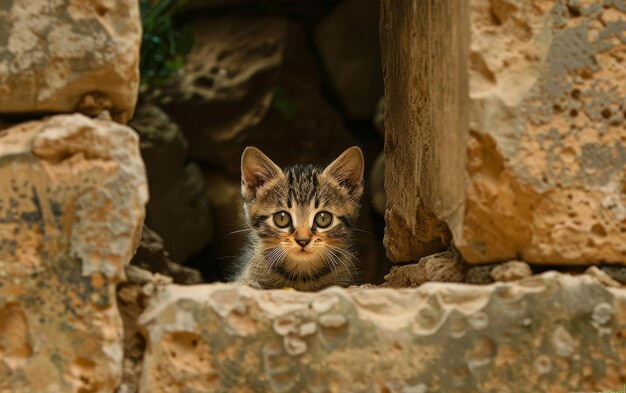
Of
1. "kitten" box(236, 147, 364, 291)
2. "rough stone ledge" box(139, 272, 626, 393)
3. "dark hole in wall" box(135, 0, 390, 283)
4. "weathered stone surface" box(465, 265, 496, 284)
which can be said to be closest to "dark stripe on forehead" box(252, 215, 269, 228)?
"kitten" box(236, 147, 364, 291)

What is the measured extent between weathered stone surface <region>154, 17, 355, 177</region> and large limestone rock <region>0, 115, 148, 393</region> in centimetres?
476

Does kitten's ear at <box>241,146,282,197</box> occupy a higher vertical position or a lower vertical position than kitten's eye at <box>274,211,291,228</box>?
higher

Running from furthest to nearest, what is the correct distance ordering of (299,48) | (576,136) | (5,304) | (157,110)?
(299,48) → (157,110) → (576,136) → (5,304)

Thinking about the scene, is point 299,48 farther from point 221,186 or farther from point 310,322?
point 310,322

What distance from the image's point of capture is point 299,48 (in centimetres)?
693

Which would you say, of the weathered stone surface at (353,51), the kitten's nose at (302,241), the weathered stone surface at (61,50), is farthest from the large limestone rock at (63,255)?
the weathered stone surface at (353,51)

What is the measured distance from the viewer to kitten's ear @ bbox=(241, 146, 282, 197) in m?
4.05

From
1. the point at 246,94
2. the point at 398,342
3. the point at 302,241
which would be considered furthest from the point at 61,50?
the point at 246,94

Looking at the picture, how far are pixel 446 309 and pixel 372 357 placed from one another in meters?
0.21

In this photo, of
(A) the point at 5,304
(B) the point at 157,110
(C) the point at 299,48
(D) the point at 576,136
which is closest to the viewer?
(A) the point at 5,304

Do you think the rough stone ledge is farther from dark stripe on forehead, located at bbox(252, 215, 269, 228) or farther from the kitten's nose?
dark stripe on forehead, located at bbox(252, 215, 269, 228)

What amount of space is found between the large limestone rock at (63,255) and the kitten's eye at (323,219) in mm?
1963

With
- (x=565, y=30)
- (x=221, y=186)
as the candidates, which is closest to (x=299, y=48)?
(x=221, y=186)

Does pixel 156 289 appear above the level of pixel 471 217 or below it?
below
